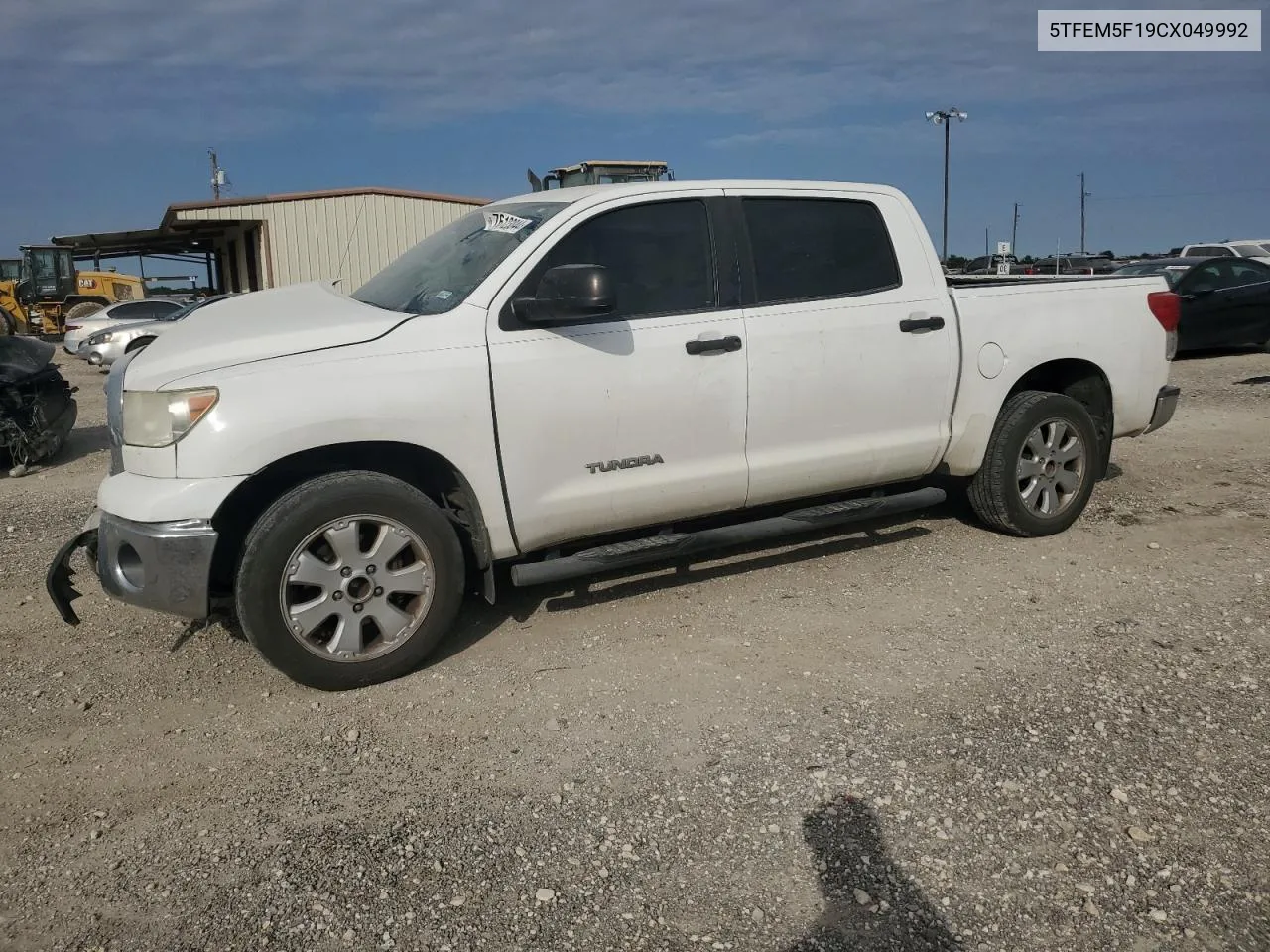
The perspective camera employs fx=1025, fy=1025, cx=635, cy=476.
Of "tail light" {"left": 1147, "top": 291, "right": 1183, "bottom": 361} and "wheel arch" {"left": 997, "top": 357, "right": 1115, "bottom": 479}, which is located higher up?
"tail light" {"left": 1147, "top": 291, "right": 1183, "bottom": 361}

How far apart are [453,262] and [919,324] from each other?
2265 mm

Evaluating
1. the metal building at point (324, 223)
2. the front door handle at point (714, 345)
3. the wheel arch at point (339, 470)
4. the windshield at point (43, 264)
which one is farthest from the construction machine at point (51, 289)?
the front door handle at point (714, 345)

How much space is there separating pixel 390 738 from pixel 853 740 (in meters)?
1.65

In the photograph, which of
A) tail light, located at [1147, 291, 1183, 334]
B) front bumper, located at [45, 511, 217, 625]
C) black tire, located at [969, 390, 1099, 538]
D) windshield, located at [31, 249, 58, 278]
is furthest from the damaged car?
windshield, located at [31, 249, 58, 278]

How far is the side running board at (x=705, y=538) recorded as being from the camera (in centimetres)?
432

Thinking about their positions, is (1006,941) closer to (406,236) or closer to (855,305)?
(855,305)

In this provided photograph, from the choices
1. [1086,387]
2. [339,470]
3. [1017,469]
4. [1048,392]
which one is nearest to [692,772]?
[339,470]

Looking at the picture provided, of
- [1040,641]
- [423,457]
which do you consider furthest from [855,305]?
[423,457]

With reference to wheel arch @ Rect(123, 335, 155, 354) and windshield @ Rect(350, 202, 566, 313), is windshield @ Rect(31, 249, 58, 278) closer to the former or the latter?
wheel arch @ Rect(123, 335, 155, 354)

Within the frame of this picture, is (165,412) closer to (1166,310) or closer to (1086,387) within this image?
(1086,387)

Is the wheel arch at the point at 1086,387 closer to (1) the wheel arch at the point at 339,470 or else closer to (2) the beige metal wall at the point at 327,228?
(1) the wheel arch at the point at 339,470

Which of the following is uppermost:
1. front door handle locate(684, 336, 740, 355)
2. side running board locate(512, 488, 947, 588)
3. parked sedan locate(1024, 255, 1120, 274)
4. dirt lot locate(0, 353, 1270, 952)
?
parked sedan locate(1024, 255, 1120, 274)

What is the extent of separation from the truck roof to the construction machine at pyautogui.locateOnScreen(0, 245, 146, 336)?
1165 inches

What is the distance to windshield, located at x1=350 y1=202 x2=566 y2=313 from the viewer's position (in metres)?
4.36
